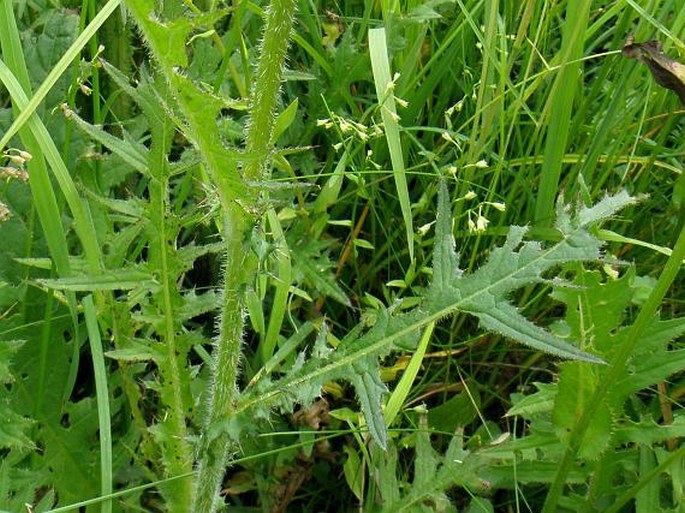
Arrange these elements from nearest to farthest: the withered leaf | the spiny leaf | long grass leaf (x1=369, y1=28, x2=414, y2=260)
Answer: the withered leaf
the spiny leaf
long grass leaf (x1=369, y1=28, x2=414, y2=260)

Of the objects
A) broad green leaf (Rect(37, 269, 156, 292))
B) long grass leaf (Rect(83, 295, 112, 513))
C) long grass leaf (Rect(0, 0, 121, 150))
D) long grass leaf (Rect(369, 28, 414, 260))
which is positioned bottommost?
long grass leaf (Rect(83, 295, 112, 513))

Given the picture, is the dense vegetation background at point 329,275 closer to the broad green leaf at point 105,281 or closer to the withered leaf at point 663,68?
the broad green leaf at point 105,281

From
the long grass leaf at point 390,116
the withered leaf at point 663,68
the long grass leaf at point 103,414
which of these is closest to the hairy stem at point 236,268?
the long grass leaf at point 103,414

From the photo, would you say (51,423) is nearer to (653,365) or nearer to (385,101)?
(385,101)

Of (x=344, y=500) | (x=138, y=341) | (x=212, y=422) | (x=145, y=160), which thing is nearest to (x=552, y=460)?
(x=344, y=500)

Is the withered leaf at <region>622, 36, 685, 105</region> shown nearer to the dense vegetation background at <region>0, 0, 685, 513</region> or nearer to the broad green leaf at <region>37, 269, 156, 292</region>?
the dense vegetation background at <region>0, 0, 685, 513</region>

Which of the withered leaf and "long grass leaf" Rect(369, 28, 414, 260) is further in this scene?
"long grass leaf" Rect(369, 28, 414, 260)

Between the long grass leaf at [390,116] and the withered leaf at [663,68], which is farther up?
the withered leaf at [663,68]

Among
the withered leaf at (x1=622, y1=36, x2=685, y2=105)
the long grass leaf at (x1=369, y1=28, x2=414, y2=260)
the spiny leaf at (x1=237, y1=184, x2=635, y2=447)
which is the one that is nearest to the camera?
the withered leaf at (x1=622, y1=36, x2=685, y2=105)

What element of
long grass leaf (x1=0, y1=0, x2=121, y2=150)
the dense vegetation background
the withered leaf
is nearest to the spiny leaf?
the dense vegetation background
